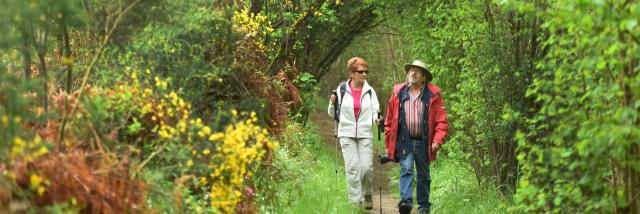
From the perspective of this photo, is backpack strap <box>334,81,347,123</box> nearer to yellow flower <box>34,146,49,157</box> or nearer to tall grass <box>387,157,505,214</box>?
tall grass <box>387,157,505,214</box>

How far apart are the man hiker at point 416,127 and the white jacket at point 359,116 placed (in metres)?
0.29

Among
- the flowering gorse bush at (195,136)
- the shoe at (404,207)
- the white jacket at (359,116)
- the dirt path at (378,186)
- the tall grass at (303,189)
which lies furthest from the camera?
the dirt path at (378,186)

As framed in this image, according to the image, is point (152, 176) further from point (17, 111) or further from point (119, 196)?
point (17, 111)

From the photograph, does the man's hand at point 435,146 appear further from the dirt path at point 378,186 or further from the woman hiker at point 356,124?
the dirt path at point 378,186

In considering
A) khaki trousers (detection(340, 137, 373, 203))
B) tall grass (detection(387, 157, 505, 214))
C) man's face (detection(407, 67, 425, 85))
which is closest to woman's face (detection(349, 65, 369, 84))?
man's face (detection(407, 67, 425, 85))

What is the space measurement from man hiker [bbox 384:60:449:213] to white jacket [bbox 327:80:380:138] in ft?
0.96

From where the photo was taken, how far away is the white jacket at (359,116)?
9.88 m

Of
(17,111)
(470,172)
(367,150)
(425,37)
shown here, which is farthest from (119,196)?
(425,37)

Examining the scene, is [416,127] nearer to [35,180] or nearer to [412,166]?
[412,166]

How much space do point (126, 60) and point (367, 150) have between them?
3926 millimetres

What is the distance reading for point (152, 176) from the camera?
5648mm

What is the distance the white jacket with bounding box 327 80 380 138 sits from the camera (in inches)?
389

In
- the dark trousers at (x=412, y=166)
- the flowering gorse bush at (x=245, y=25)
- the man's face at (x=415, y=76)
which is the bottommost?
the dark trousers at (x=412, y=166)

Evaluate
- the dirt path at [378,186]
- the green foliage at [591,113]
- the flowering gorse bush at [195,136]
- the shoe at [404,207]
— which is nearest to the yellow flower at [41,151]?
the flowering gorse bush at [195,136]
